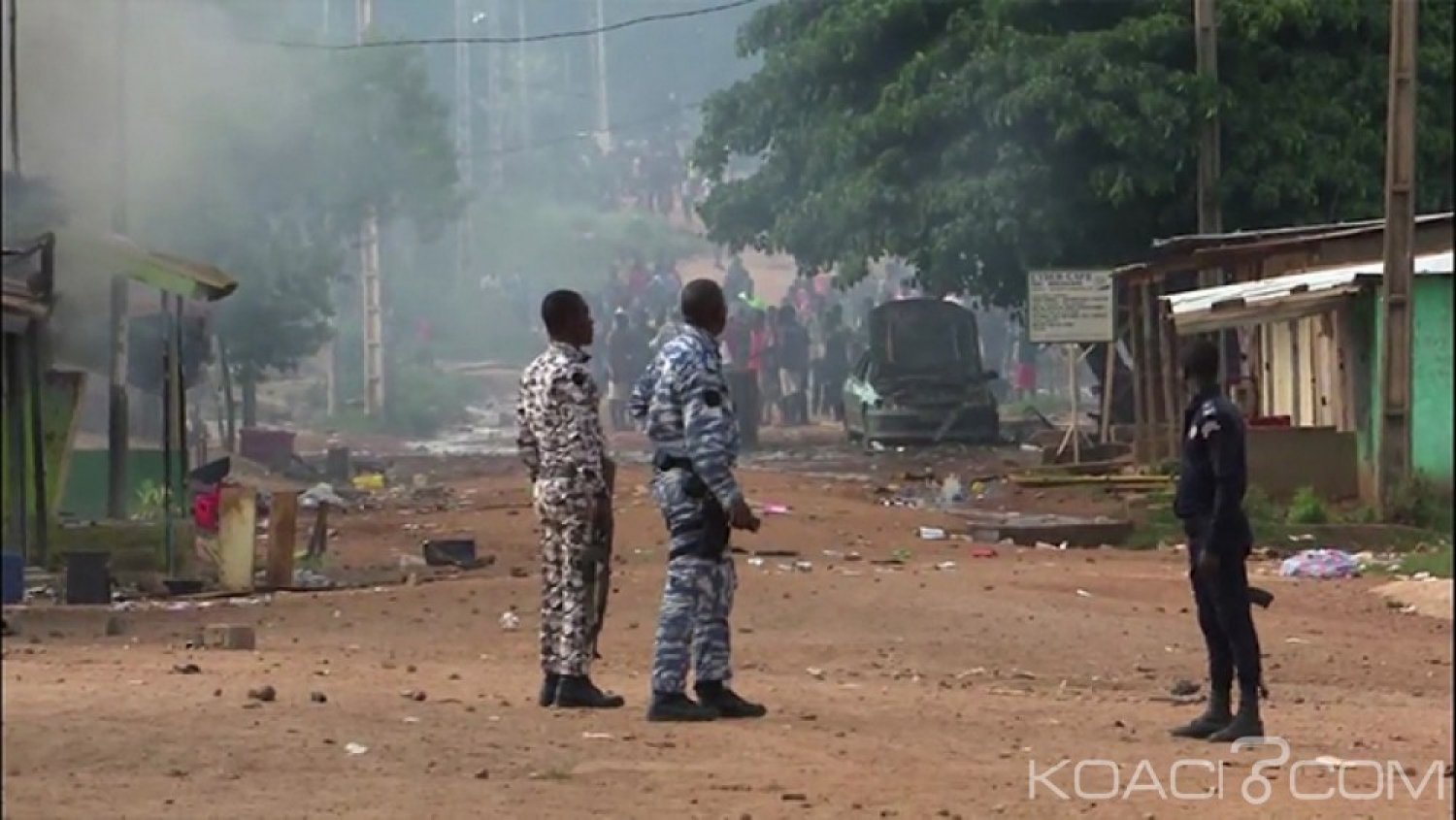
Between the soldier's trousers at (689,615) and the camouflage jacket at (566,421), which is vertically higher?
the camouflage jacket at (566,421)

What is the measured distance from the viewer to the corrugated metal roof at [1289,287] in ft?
61.3

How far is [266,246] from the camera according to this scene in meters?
24.3

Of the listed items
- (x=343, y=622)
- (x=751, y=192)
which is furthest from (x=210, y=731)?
(x=751, y=192)

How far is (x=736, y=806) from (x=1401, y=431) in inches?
473

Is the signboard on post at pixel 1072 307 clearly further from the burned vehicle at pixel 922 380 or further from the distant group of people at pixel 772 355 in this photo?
the distant group of people at pixel 772 355

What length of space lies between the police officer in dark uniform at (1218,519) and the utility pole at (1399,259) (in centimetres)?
896

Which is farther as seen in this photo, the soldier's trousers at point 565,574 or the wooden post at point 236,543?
the wooden post at point 236,543

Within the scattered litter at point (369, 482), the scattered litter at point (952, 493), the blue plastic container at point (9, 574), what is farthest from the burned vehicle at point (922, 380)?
the blue plastic container at point (9, 574)

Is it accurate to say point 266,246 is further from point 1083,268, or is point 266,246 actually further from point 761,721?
point 761,721

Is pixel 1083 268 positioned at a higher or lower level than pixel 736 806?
higher

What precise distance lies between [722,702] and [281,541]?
6.50 metres

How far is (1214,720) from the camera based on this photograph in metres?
9.11

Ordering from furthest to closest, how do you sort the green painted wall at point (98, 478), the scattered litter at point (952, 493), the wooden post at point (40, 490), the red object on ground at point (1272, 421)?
1. the scattered litter at point (952, 493)
2. the red object on ground at point (1272, 421)
3. the green painted wall at point (98, 478)
4. the wooden post at point (40, 490)

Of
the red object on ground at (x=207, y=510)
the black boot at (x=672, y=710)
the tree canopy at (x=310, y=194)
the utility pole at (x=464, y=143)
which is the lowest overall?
the black boot at (x=672, y=710)
